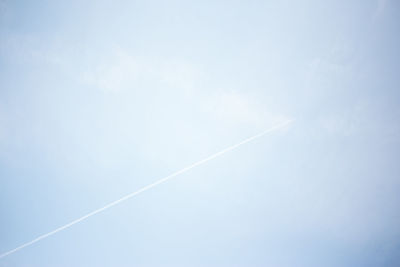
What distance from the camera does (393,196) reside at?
7.04 meters

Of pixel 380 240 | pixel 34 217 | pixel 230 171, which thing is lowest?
pixel 380 240

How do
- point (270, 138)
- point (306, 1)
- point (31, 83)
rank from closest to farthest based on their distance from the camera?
1. point (306, 1)
2. point (31, 83)
3. point (270, 138)

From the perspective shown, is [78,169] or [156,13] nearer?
[156,13]

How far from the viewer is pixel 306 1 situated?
17.4 ft

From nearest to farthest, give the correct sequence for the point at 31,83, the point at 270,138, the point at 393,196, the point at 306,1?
the point at 306,1, the point at 31,83, the point at 270,138, the point at 393,196

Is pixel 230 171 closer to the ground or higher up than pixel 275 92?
closer to the ground

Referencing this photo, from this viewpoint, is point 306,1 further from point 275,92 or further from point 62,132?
point 62,132

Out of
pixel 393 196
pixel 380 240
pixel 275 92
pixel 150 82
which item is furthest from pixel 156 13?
pixel 380 240

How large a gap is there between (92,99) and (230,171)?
4249 mm

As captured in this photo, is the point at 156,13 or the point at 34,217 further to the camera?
the point at 34,217

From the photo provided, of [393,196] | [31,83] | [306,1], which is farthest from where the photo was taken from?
[393,196]

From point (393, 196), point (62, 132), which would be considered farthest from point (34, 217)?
point (393, 196)

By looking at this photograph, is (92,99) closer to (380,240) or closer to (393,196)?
(393,196)

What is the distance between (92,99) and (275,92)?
4.79 m
